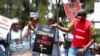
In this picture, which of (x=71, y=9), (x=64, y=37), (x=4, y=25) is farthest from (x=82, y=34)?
(x=64, y=37)

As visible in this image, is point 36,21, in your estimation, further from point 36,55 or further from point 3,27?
point 3,27

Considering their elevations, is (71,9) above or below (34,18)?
above

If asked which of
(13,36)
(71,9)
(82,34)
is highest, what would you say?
(71,9)

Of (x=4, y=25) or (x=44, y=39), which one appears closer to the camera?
(x=4, y=25)

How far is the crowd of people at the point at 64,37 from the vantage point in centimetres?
620

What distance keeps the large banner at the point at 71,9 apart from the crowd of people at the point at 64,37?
0.98ft

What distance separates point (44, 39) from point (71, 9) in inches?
29.2

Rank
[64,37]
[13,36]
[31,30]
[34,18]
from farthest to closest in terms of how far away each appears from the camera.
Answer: [64,37]
[34,18]
[31,30]
[13,36]

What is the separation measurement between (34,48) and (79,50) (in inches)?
39.3

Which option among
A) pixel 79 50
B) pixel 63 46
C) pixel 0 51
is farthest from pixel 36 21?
pixel 79 50

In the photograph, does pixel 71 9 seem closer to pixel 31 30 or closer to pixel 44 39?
pixel 44 39

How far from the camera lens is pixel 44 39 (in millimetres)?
6676

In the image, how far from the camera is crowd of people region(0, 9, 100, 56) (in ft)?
20.3

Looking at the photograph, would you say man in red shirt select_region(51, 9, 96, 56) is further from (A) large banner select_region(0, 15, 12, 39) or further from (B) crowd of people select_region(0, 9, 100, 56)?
(A) large banner select_region(0, 15, 12, 39)
